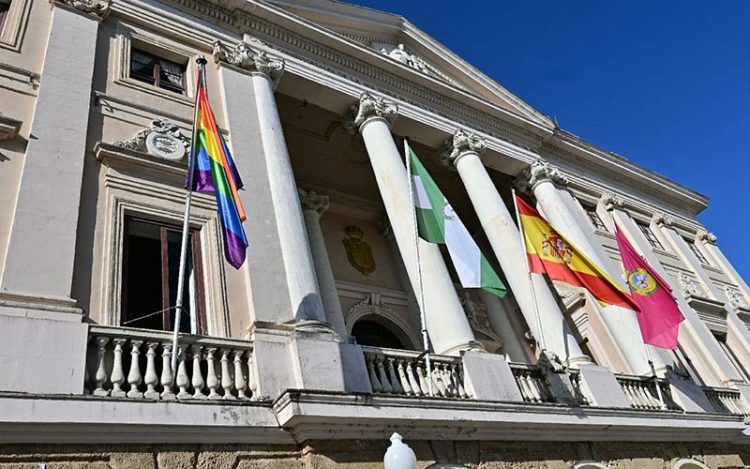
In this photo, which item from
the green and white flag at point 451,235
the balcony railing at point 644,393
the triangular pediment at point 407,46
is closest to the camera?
the green and white flag at point 451,235

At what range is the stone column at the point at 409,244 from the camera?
9.90 m

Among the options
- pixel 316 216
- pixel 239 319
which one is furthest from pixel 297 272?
pixel 316 216

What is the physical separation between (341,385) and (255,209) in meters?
3.37

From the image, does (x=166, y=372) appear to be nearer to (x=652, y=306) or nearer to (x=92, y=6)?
(x=92, y=6)

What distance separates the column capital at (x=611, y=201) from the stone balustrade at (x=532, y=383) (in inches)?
433

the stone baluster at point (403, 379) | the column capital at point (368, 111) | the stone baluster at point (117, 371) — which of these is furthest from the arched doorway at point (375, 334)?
the stone baluster at point (117, 371)

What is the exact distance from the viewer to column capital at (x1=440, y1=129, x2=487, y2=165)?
49.7 feet

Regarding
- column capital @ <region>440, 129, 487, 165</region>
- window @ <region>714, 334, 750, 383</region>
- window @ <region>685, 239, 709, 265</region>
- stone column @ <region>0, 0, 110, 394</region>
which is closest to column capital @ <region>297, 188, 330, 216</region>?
column capital @ <region>440, 129, 487, 165</region>

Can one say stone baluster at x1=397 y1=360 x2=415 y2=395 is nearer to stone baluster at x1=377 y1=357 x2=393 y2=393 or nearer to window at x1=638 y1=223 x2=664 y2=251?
stone baluster at x1=377 y1=357 x2=393 y2=393

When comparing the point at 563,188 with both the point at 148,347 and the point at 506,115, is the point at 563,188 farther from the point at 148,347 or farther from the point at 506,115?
the point at 148,347

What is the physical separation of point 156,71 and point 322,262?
5545mm

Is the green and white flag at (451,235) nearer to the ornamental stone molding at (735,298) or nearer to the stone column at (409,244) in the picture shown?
the stone column at (409,244)

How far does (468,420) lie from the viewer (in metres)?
7.69

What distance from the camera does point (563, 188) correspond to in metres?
17.7
